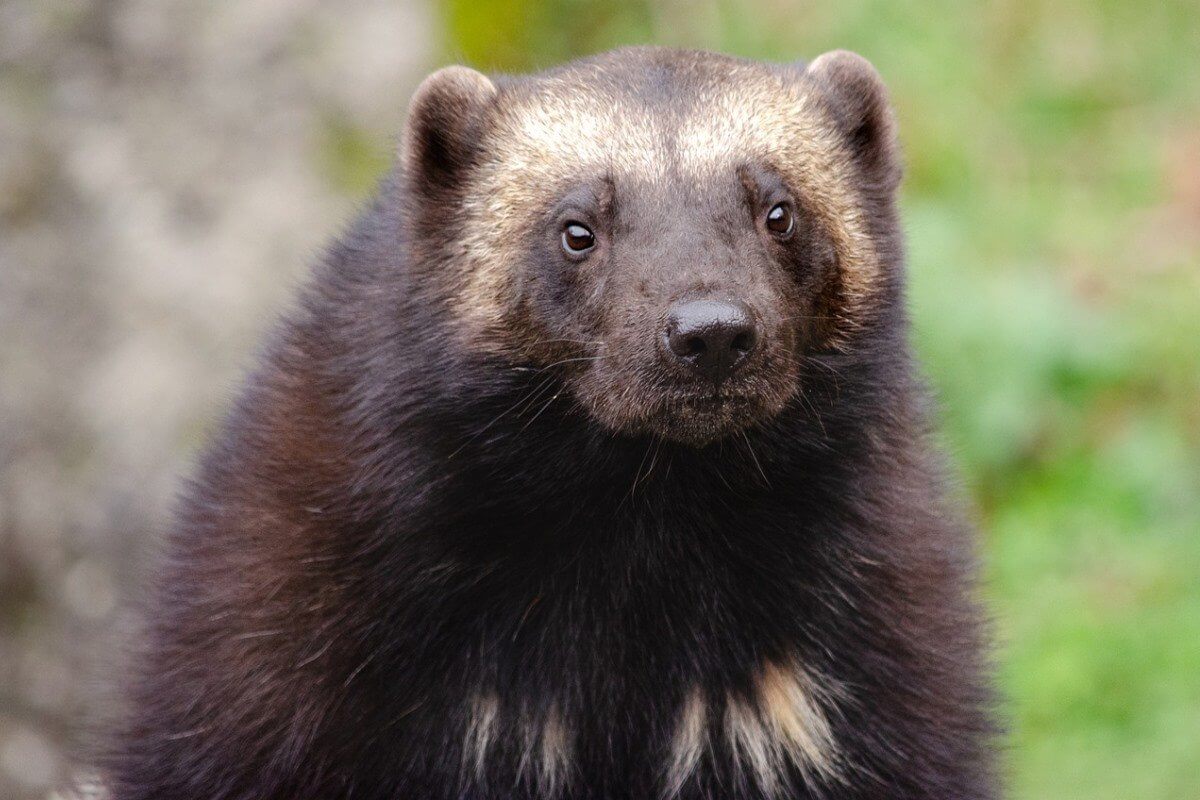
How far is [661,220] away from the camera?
2707 millimetres

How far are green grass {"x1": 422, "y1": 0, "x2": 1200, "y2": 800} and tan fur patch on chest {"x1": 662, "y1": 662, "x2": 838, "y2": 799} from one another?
25.1 inches

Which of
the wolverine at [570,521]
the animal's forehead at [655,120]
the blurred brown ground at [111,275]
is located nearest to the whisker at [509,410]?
the wolverine at [570,521]

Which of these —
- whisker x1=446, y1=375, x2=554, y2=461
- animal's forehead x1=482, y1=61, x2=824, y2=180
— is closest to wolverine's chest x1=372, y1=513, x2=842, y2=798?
whisker x1=446, y1=375, x2=554, y2=461

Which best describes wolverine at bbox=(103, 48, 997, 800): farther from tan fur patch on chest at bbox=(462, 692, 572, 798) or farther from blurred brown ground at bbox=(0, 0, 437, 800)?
blurred brown ground at bbox=(0, 0, 437, 800)

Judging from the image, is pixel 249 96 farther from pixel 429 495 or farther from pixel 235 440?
pixel 429 495

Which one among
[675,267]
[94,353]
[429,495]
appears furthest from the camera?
[94,353]

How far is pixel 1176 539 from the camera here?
541 cm

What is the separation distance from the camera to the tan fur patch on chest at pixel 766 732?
2949 millimetres

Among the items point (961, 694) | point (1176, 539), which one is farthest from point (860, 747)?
point (1176, 539)

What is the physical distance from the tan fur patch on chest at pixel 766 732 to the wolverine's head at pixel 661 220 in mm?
534

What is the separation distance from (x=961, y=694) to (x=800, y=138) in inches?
40.2

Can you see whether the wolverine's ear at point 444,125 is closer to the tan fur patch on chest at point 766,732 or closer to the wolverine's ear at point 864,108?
the wolverine's ear at point 864,108

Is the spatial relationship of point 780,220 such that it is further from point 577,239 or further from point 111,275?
point 111,275

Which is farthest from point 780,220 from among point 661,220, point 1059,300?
point 1059,300
